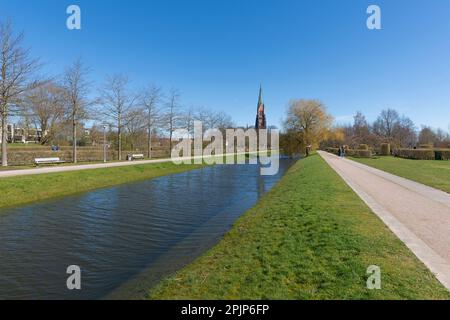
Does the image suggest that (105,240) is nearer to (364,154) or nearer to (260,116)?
(364,154)

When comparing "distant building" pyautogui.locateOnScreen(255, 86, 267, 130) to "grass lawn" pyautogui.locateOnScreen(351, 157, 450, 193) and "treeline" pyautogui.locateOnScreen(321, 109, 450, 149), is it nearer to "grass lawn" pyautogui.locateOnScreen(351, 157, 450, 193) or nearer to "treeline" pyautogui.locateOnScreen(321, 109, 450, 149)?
"treeline" pyautogui.locateOnScreen(321, 109, 450, 149)

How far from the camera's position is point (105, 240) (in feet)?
25.4

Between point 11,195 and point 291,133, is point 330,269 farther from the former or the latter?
point 291,133

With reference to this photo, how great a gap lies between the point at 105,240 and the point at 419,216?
8.49m

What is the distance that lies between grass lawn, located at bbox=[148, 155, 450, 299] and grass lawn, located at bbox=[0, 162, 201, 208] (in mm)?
9876

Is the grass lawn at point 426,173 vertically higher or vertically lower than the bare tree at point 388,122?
lower

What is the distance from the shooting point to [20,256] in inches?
257

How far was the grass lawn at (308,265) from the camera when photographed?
12.8 feet

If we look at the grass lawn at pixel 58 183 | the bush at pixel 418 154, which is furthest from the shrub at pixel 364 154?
the grass lawn at pixel 58 183

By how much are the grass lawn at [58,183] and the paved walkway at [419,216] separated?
13.6 metres

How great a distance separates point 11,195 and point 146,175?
36.9 ft

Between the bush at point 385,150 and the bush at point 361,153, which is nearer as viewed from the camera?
the bush at point 361,153

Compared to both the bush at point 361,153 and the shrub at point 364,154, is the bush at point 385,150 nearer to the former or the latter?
the bush at point 361,153
